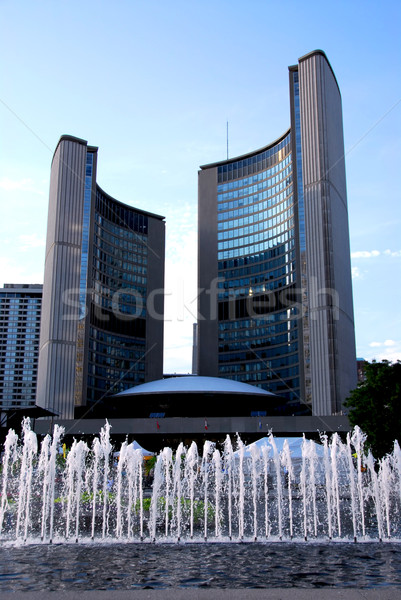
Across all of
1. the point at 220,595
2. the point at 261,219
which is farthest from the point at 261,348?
the point at 220,595

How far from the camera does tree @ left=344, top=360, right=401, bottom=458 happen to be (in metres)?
31.5

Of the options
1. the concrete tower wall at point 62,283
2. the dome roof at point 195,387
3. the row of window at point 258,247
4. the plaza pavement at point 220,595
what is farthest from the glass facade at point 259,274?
the plaza pavement at point 220,595

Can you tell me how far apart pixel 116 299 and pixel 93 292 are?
11162 millimetres

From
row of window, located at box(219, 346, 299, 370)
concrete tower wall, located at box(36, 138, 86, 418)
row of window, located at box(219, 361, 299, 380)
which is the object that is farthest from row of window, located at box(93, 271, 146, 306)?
row of window, located at box(219, 361, 299, 380)

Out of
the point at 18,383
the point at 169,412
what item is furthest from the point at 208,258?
the point at 18,383

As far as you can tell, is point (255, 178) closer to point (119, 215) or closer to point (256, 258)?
point (256, 258)

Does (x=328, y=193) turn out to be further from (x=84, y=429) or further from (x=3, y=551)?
(x=3, y=551)

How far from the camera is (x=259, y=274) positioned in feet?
370

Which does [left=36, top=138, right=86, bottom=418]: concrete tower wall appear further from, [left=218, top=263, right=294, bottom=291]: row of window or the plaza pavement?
the plaza pavement

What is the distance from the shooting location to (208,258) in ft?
409

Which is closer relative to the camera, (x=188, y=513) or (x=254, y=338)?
(x=188, y=513)

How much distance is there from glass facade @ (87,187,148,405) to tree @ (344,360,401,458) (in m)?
77.1

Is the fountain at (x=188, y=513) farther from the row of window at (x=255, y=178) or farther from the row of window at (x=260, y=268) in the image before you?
the row of window at (x=255, y=178)

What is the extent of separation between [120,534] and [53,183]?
89.8 meters
